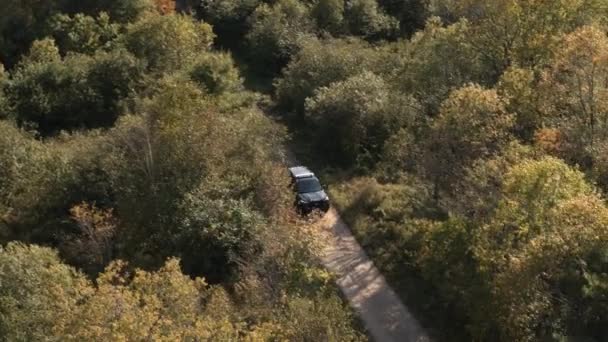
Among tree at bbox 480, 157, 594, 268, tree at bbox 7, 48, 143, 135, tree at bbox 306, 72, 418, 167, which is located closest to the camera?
tree at bbox 480, 157, 594, 268

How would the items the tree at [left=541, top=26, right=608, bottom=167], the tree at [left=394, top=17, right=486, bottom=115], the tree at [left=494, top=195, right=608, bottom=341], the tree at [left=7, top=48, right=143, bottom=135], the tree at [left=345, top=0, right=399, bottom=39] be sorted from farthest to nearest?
the tree at [left=345, top=0, right=399, bottom=39] < the tree at [left=7, top=48, right=143, bottom=135] < the tree at [left=394, top=17, right=486, bottom=115] < the tree at [left=541, top=26, right=608, bottom=167] < the tree at [left=494, top=195, right=608, bottom=341]

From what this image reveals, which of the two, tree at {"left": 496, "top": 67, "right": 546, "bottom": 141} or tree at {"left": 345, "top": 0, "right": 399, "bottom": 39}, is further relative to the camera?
tree at {"left": 345, "top": 0, "right": 399, "bottom": 39}

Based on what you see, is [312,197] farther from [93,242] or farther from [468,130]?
[93,242]

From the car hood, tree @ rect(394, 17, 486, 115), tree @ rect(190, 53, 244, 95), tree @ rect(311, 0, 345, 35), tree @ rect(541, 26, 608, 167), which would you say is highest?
tree @ rect(541, 26, 608, 167)

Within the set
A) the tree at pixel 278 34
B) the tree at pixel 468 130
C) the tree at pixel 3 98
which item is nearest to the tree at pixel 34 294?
the tree at pixel 468 130

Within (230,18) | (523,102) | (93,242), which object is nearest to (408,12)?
(230,18)

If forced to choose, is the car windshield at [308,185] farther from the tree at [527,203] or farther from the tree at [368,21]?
the tree at [368,21]

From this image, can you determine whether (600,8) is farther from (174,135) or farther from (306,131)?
(174,135)

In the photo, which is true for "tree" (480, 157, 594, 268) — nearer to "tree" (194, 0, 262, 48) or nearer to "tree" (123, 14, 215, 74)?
"tree" (123, 14, 215, 74)

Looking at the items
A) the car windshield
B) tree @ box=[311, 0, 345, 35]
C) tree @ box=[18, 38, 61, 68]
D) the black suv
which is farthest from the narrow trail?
tree @ box=[311, 0, 345, 35]
